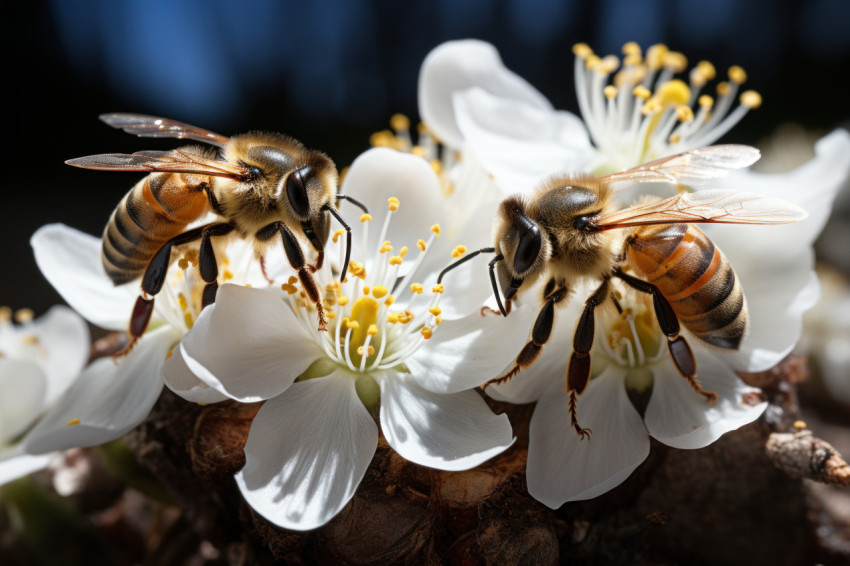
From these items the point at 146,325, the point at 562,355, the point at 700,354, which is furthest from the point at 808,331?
the point at 146,325

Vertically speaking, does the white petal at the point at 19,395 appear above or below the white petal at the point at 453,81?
below

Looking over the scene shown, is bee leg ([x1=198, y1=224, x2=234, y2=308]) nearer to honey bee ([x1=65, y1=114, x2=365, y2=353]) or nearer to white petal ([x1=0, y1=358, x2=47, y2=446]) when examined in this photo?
honey bee ([x1=65, y1=114, x2=365, y2=353])

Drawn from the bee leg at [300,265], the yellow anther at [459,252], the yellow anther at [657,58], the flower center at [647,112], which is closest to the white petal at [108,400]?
the bee leg at [300,265]

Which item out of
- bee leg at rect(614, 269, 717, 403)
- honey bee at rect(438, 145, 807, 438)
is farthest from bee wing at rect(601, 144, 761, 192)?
bee leg at rect(614, 269, 717, 403)

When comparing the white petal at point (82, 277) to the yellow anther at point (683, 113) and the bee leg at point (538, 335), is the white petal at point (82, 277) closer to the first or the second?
the bee leg at point (538, 335)

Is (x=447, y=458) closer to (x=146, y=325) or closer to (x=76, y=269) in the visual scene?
(x=146, y=325)

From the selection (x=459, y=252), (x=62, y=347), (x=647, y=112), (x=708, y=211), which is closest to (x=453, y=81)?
(x=647, y=112)

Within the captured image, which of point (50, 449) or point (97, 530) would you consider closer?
point (50, 449)
